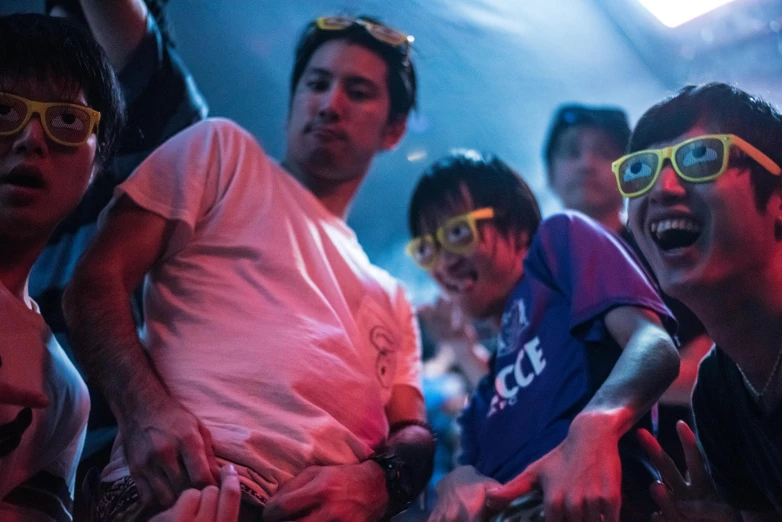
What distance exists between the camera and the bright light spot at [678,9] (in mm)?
1114

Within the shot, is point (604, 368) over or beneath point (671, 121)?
beneath

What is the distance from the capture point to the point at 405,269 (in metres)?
1.53

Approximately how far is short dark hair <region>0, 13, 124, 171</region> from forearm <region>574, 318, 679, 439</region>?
0.71 m

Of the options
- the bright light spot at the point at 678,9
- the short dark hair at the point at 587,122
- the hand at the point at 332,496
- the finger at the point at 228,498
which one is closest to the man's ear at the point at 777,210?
the short dark hair at the point at 587,122

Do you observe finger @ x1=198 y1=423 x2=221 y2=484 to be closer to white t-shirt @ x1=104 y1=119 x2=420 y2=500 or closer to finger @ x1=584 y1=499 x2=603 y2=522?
white t-shirt @ x1=104 y1=119 x2=420 y2=500

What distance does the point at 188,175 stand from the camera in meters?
0.91

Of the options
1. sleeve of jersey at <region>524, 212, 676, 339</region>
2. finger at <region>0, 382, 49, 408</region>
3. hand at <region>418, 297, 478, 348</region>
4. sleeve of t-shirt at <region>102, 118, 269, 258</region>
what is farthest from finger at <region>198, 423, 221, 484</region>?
hand at <region>418, 297, 478, 348</region>

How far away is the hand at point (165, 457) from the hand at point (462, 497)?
12.4 inches

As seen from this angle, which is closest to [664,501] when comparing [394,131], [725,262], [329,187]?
[725,262]

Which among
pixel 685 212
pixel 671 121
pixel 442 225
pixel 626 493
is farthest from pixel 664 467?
pixel 442 225

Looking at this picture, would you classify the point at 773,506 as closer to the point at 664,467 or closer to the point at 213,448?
the point at 664,467

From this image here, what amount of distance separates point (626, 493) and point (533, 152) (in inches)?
37.2

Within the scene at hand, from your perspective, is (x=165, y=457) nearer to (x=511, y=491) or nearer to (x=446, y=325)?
(x=511, y=491)

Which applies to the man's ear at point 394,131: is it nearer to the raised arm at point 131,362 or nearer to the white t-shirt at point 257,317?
the white t-shirt at point 257,317
